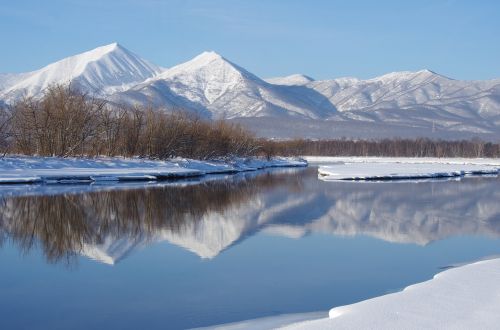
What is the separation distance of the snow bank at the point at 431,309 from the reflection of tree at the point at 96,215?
6551 mm

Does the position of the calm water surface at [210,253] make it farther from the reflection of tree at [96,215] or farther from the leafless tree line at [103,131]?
the leafless tree line at [103,131]

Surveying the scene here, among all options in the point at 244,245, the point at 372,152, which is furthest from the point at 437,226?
the point at 372,152

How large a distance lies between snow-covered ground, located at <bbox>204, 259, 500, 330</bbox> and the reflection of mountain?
4.88m

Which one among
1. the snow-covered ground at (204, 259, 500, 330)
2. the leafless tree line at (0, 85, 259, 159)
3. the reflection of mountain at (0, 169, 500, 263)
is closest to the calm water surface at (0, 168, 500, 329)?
the reflection of mountain at (0, 169, 500, 263)

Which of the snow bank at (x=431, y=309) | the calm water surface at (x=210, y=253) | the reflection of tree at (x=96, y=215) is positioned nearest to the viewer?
the snow bank at (x=431, y=309)

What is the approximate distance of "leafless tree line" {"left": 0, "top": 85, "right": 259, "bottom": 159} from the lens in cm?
4184

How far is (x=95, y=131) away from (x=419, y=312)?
40.6 metres

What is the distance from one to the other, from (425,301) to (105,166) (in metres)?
32.5

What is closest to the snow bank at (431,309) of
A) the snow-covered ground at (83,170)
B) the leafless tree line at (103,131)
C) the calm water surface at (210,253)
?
the calm water surface at (210,253)

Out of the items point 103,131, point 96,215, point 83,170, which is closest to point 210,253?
point 96,215

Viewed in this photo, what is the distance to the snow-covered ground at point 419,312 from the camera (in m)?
6.81

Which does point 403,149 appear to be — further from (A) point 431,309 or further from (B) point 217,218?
(A) point 431,309

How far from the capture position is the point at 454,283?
8.97 m

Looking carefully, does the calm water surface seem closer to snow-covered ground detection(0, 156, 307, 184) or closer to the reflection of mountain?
the reflection of mountain
